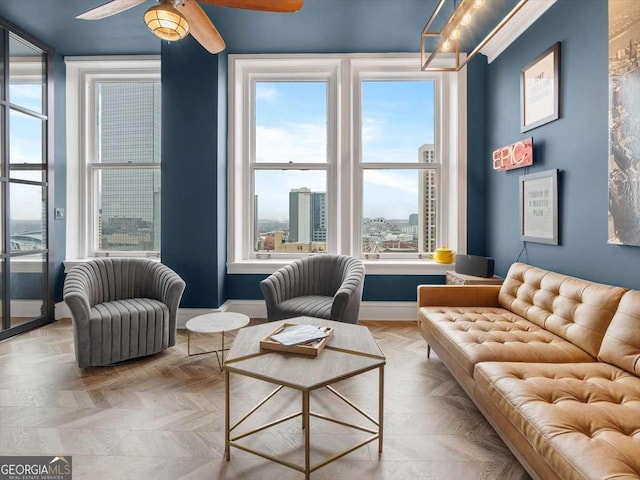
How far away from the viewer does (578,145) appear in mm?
2521

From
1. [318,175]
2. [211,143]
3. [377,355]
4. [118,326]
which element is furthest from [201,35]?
[377,355]

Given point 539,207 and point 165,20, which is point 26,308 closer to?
point 165,20

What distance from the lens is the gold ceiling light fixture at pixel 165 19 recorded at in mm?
2074

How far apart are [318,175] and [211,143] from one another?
128cm

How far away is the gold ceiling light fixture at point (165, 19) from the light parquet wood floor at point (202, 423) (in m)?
2.34

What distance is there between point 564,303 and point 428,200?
7.29 feet

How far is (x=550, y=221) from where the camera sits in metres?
2.82

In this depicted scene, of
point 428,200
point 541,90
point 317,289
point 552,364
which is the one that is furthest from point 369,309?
point 541,90

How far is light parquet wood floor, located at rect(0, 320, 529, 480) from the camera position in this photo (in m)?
1.70

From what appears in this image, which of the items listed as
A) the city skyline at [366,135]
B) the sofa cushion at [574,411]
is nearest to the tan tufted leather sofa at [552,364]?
the sofa cushion at [574,411]

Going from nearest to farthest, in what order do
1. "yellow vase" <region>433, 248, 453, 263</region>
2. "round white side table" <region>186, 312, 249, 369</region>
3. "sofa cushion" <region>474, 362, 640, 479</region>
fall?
"sofa cushion" <region>474, 362, 640, 479</region> < "round white side table" <region>186, 312, 249, 369</region> < "yellow vase" <region>433, 248, 453, 263</region>

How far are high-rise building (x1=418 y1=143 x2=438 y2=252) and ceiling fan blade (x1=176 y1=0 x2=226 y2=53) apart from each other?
2563 millimetres

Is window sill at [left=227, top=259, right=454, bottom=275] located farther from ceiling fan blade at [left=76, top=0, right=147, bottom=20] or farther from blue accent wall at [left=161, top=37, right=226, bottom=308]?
ceiling fan blade at [left=76, top=0, right=147, bottom=20]

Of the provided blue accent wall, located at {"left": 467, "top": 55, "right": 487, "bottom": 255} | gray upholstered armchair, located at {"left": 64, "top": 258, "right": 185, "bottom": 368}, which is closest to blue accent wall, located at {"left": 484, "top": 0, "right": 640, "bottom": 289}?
blue accent wall, located at {"left": 467, "top": 55, "right": 487, "bottom": 255}
